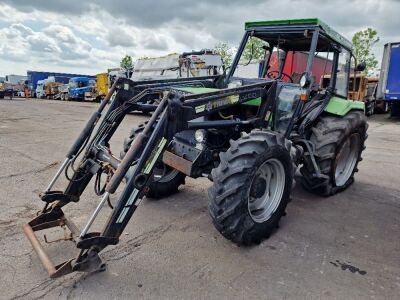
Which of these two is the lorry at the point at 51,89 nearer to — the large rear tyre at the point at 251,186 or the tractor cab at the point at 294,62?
the tractor cab at the point at 294,62

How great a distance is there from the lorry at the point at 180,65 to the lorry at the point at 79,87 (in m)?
15.2

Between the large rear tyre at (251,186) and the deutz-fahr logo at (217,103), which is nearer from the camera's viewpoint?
the large rear tyre at (251,186)

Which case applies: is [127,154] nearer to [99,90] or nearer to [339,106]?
[339,106]

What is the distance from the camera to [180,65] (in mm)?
15172

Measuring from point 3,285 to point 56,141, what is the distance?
22.7 ft

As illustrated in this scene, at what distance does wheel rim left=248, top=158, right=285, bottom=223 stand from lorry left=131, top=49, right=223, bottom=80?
341 inches

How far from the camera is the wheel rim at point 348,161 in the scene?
5.69 meters

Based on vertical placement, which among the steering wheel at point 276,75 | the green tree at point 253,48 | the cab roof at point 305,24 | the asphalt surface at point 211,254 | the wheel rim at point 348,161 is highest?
the cab roof at point 305,24

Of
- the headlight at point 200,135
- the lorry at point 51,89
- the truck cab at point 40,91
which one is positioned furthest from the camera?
the truck cab at point 40,91

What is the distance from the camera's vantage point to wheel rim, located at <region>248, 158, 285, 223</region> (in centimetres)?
379

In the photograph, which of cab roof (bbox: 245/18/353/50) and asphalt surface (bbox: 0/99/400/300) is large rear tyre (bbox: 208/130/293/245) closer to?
asphalt surface (bbox: 0/99/400/300)

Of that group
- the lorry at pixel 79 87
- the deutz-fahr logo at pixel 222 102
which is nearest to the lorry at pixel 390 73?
the deutz-fahr logo at pixel 222 102

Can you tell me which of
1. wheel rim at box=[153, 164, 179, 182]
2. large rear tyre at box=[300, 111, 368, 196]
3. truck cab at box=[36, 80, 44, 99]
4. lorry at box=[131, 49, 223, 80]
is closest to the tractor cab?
large rear tyre at box=[300, 111, 368, 196]

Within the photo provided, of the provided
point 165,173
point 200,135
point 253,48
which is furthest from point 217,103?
point 253,48
